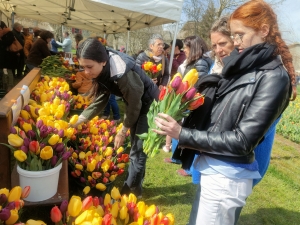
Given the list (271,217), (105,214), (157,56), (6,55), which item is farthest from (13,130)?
(6,55)

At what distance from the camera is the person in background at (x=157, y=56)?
4215mm

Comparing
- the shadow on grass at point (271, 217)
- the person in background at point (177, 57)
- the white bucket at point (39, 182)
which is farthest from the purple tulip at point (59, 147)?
the person in background at point (177, 57)

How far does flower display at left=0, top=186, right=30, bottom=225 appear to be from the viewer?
91 cm

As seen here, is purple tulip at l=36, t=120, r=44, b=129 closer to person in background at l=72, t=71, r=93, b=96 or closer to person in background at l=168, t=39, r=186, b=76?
person in background at l=72, t=71, r=93, b=96

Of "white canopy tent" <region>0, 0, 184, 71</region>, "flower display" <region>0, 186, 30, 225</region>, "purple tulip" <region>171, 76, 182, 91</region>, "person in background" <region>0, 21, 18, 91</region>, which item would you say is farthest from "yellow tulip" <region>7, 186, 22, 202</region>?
"person in background" <region>0, 21, 18, 91</region>

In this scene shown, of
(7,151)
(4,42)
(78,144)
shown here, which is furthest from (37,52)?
(7,151)

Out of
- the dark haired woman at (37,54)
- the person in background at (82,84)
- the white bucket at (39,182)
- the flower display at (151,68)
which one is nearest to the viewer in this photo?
the white bucket at (39,182)

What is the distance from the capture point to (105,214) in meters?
1.16

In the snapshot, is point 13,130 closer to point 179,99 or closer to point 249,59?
point 179,99

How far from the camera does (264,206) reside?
3.05m

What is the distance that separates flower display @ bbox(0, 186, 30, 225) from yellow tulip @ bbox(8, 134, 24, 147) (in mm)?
305

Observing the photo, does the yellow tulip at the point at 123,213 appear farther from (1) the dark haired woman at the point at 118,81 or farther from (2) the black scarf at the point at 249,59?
(1) the dark haired woman at the point at 118,81

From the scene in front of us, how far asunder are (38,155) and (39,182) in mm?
153

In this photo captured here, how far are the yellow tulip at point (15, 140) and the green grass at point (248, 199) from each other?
35.2 inches
